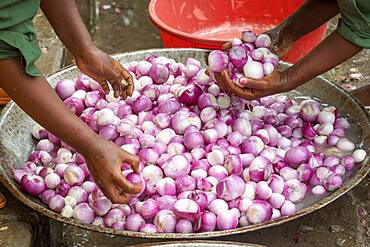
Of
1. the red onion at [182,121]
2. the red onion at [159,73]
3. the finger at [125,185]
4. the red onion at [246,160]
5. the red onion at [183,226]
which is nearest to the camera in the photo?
the finger at [125,185]

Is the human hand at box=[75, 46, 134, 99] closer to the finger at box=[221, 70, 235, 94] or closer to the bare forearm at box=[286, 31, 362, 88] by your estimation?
the finger at box=[221, 70, 235, 94]

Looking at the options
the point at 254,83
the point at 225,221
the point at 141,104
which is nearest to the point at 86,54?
the point at 141,104

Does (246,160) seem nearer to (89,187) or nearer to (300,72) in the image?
(300,72)

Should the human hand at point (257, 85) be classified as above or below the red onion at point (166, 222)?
above

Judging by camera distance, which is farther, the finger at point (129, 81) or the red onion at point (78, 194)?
the finger at point (129, 81)

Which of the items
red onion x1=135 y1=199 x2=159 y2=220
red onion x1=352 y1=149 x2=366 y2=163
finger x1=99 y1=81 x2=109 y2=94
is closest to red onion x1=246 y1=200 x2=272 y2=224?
red onion x1=135 y1=199 x2=159 y2=220

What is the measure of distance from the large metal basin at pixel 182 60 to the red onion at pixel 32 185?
0.02 meters

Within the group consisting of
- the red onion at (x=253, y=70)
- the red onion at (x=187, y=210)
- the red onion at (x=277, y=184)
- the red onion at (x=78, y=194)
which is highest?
the red onion at (x=253, y=70)

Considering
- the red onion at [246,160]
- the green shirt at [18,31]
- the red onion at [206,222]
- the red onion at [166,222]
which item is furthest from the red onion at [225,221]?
the green shirt at [18,31]

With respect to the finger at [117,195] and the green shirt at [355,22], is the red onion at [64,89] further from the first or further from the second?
the green shirt at [355,22]

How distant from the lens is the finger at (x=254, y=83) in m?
2.25

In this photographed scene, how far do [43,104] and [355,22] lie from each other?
97cm

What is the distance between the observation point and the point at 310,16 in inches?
99.8

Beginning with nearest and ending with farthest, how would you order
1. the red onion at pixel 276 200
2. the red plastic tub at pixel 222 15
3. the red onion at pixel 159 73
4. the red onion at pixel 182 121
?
the red onion at pixel 276 200
the red onion at pixel 182 121
the red onion at pixel 159 73
the red plastic tub at pixel 222 15
